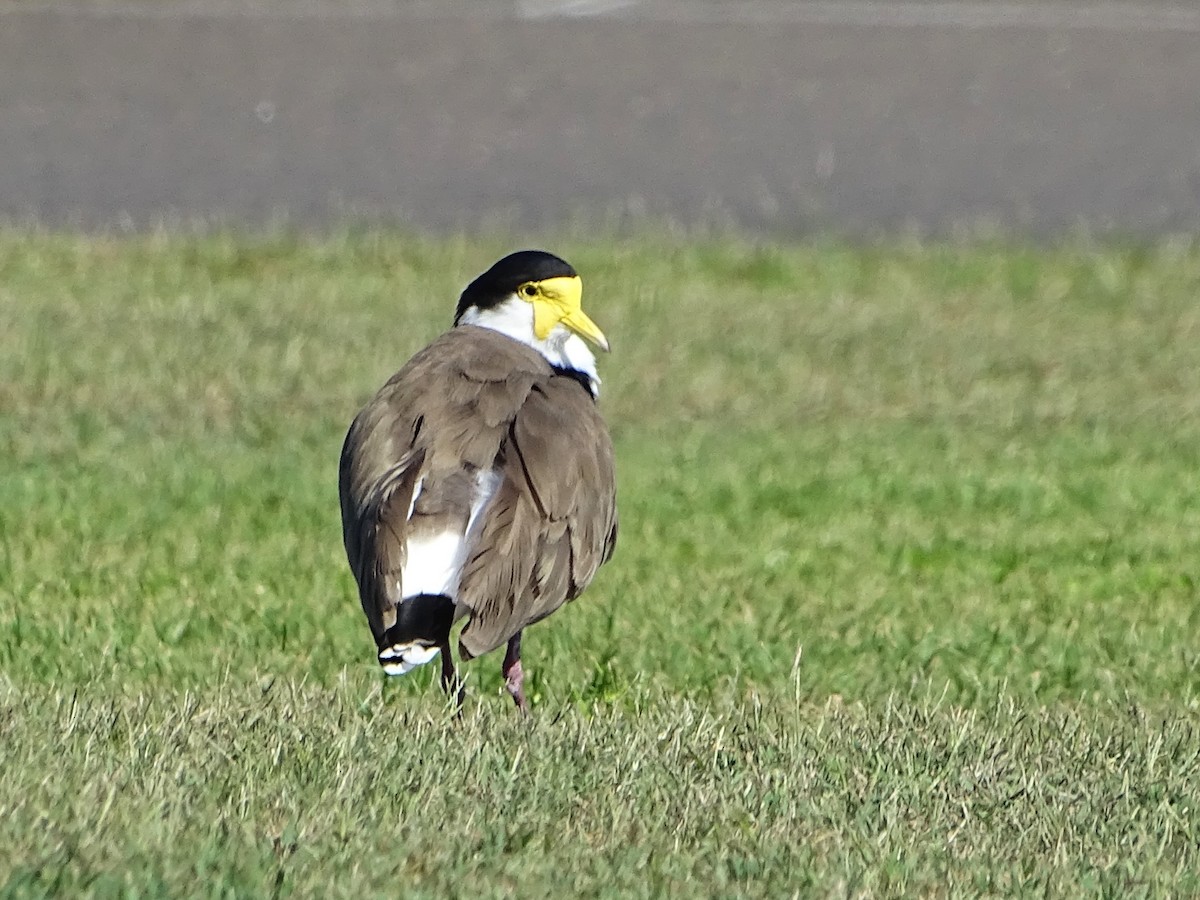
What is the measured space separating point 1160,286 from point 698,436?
2.85m

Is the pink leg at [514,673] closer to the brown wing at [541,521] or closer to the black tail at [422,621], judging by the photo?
the brown wing at [541,521]

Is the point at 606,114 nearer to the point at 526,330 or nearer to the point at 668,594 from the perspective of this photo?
the point at 668,594

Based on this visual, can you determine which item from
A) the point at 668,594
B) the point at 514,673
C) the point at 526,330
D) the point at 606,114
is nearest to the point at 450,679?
the point at 514,673

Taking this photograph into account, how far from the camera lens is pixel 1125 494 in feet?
26.7

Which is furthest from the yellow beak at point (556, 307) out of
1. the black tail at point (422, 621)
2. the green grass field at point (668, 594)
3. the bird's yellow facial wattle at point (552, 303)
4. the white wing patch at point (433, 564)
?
the black tail at point (422, 621)

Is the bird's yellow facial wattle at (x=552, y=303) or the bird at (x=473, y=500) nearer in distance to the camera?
the bird at (x=473, y=500)

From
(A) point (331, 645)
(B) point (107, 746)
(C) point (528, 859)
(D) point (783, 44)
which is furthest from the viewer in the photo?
(D) point (783, 44)

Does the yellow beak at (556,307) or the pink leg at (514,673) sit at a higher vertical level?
the yellow beak at (556,307)

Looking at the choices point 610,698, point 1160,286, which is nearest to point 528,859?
point 610,698

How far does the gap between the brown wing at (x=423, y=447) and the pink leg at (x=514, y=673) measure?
48 centimetres

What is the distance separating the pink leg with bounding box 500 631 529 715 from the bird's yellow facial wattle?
95 cm

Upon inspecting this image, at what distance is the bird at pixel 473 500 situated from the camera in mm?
5090

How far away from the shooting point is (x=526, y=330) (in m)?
6.25

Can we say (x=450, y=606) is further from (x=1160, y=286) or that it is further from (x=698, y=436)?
(x=1160, y=286)
